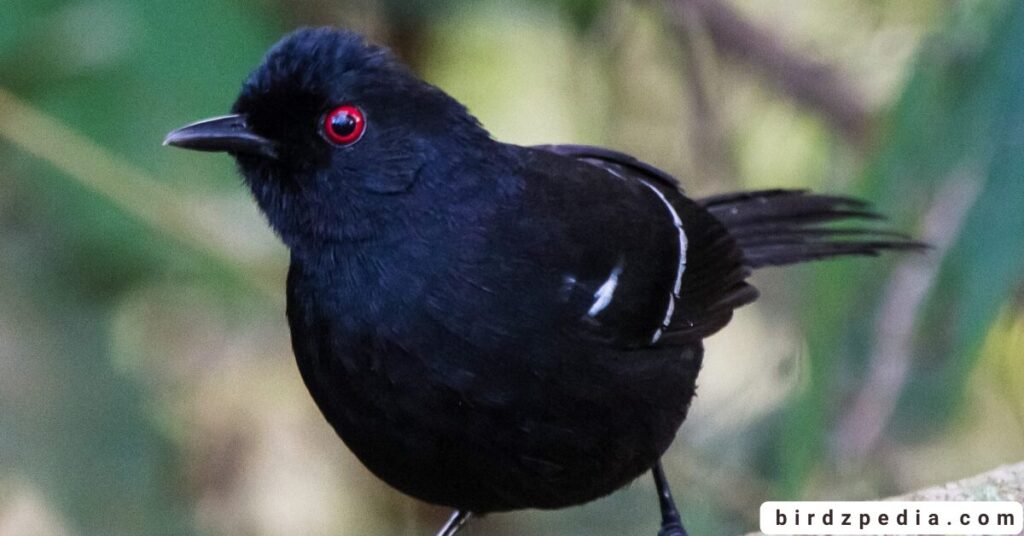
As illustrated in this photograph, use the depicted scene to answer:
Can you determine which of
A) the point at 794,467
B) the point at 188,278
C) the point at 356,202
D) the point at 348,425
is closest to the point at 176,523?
the point at 188,278

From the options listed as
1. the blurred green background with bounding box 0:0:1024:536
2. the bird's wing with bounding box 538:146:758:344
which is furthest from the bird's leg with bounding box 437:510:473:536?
the bird's wing with bounding box 538:146:758:344

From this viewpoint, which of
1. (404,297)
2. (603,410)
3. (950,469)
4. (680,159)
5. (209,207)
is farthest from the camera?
(680,159)

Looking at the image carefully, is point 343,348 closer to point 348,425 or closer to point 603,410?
point 348,425

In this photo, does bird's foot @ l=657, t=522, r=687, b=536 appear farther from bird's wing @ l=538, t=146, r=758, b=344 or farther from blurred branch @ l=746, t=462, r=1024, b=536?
blurred branch @ l=746, t=462, r=1024, b=536

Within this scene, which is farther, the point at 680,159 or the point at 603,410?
the point at 680,159

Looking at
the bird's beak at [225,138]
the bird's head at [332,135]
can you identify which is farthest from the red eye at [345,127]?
the bird's beak at [225,138]

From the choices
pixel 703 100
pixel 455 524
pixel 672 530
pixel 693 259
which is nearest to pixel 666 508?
pixel 672 530
